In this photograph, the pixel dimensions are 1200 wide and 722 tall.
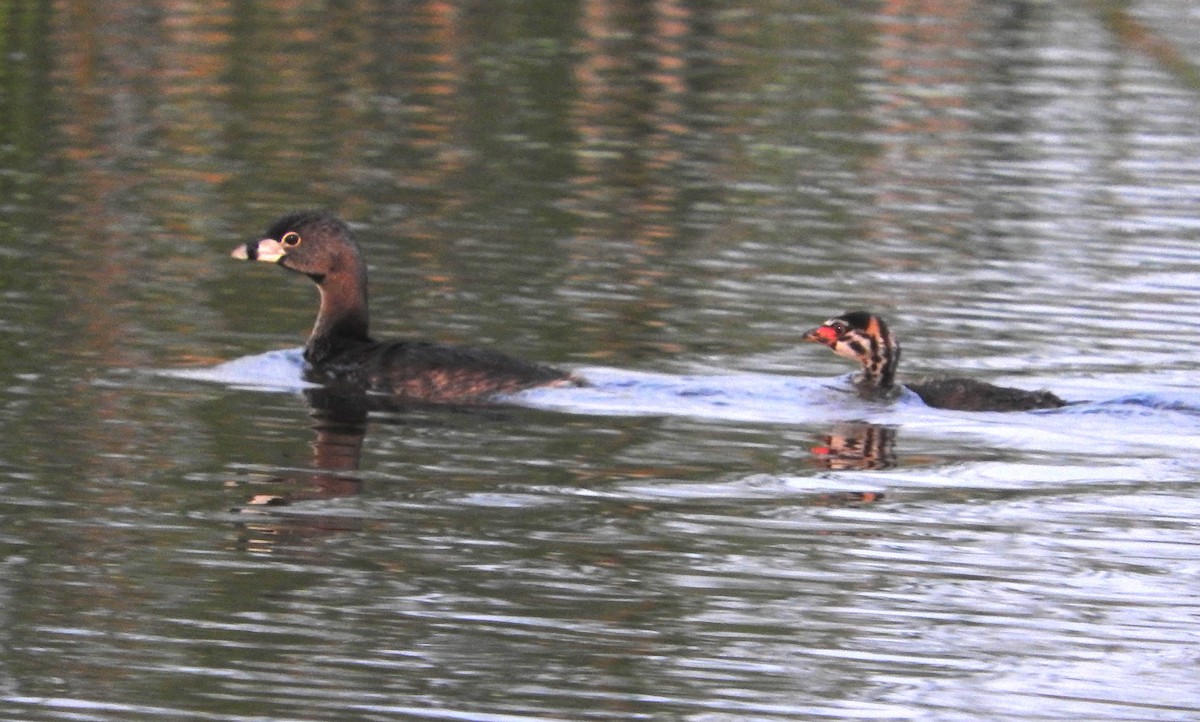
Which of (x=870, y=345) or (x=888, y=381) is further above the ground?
(x=870, y=345)

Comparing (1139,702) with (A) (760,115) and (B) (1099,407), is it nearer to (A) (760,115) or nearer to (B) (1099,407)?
(B) (1099,407)

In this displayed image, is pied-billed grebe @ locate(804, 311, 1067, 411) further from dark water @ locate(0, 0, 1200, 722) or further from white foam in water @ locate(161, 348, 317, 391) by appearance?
white foam in water @ locate(161, 348, 317, 391)

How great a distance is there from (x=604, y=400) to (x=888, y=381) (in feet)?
5.03

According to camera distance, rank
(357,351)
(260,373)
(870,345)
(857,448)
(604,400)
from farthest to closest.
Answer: (357,351), (260,373), (870,345), (604,400), (857,448)

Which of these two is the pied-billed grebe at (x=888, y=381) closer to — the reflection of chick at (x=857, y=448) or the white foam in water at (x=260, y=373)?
the reflection of chick at (x=857, y=448)

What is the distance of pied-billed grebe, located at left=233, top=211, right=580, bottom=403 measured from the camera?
11953 millimetres

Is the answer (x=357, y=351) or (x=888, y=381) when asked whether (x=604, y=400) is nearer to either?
(x=888, y=381)

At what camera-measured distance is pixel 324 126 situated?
21250mm

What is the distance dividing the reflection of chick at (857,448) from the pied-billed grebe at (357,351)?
1.48m

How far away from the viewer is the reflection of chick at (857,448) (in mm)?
10594

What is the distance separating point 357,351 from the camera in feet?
42.1

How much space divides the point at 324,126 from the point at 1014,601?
13943 millimetres

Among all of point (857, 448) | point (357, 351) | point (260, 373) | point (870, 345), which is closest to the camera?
point (857, 448)

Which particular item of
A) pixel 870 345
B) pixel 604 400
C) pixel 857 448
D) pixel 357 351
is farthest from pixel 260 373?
pixel 857 448
